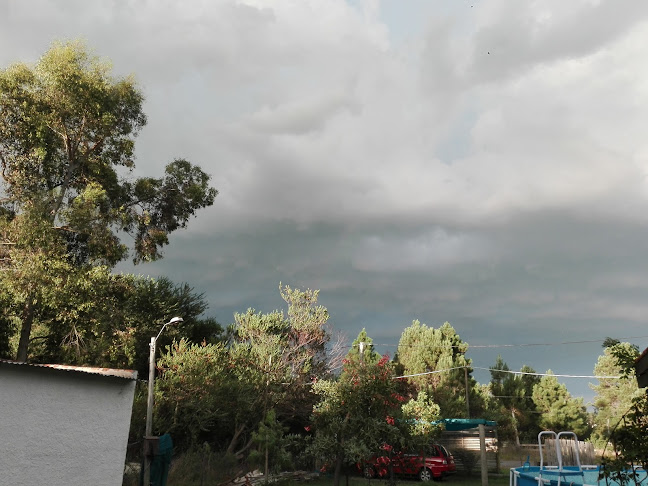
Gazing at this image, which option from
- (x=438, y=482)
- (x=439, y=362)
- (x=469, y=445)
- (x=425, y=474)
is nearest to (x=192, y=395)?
(x=425, y=474)

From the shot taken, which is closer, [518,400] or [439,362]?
[439,362]

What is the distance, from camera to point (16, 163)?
24.8 meters

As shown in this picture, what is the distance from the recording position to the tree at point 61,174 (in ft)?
70.3

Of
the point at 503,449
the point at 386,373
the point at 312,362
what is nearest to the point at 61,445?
the point at 386,373

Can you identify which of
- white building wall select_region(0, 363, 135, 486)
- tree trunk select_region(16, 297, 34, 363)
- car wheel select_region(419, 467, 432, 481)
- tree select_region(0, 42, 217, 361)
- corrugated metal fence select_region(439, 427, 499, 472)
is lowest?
car wheel select_region(419, 467, 432, 481)

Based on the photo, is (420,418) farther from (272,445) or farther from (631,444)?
(631,444)

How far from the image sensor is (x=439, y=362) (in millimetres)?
43812

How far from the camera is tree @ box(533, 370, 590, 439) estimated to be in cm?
5131

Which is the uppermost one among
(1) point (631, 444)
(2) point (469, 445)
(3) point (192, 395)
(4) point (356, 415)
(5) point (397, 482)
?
(3) point (192, 395)

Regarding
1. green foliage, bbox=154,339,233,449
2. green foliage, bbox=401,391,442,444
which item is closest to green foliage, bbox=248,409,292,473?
green foliage, bbox=154,339,233,449

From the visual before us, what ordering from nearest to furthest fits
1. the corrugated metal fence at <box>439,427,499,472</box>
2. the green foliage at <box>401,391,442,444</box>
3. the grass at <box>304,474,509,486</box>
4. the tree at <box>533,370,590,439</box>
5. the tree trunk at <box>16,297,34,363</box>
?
1. the green foliage at <box>401,391,442,444</box>
2. the tree trunk at <box>16,297,34,363</box>
3. the grass at <box>304,474,509,486</box>
4. the corrugated metal fence at <box>439,427,499,472</box>
5. the tree at <box>533,370,590,439</box>

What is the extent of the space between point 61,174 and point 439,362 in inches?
1232

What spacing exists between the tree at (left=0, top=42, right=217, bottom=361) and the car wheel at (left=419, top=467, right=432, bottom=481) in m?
16.7

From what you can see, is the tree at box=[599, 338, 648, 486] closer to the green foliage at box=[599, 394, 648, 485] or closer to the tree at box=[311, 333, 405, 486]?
the green foliage at box=[599, 394, 648, 485]
